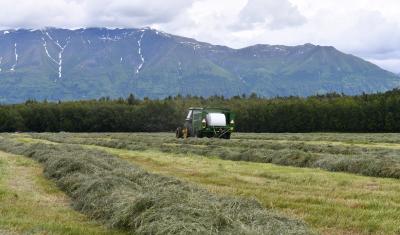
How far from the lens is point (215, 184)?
18.0m

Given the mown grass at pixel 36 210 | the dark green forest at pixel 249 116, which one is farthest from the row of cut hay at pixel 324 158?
the dark green forest at pixel 249 116

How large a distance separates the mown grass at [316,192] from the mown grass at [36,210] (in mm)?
4234

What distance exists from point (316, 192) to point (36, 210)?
749 cm

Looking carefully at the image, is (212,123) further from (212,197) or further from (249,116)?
(249,116)

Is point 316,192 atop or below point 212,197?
below

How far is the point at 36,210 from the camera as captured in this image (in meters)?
13.2

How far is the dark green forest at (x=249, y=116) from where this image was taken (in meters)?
101

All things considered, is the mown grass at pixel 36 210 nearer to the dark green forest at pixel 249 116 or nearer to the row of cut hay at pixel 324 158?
the row of cut hay at pixel 324 158

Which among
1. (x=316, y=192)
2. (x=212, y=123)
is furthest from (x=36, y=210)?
(x=212, y=123)

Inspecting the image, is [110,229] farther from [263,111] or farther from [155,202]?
[263,111]

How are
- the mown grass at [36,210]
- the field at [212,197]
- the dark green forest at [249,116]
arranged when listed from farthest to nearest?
the dark green forest at [249,116]
the mown grass at [36,210]
the field at [212,197]

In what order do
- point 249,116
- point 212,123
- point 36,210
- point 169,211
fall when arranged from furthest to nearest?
1. point 249,116
2. point 212,123
3. point 36,210
4. point 169,211

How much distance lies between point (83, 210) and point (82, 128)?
115m

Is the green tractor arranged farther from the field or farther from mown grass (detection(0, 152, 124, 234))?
mown grass (detection(0, 152, 124, 234))
